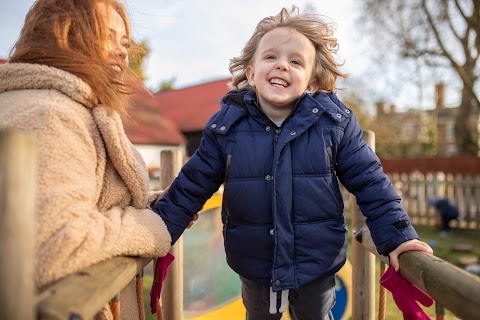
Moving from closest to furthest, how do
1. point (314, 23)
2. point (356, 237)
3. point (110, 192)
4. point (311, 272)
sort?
point (110, 192)
point (311, 272)
point (314, 23)
point (356, 237)

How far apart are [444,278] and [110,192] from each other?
3.27 ft

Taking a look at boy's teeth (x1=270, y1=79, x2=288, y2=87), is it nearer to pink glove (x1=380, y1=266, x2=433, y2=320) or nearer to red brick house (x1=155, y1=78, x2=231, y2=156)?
pink glove (x1=380, y1=266, x2=433, y2=320)

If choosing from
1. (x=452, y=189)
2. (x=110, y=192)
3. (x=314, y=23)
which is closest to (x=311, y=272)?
(x=110, y=192)

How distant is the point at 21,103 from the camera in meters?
1.21

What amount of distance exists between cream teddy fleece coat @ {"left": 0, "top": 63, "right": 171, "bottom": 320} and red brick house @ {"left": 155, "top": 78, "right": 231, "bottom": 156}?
1617cm

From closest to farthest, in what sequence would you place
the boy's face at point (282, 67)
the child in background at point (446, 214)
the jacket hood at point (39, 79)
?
the jacket hood at point (39, 79) < the boy's face at point (282, 67) < the child in background at point (446, 214)

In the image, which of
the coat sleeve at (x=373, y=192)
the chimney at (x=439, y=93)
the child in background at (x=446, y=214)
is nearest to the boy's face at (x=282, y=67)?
the coat sleeve at (x=373, y=192)

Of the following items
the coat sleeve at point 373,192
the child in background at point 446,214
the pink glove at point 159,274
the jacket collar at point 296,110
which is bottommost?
the child in background at point 446,214

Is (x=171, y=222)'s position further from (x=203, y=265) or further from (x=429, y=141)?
(x=429, y=141)

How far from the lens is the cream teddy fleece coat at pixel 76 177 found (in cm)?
106

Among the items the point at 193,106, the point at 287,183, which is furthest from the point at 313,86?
the point at 193,106

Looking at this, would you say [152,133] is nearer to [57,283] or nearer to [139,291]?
[139,291]

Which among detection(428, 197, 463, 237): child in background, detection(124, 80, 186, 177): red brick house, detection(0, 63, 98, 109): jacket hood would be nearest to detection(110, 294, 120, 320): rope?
detection(0, 63, 98, 109): jacket hood

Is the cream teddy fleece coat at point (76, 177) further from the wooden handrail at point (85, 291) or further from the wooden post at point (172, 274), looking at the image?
the wooden post at point (172, 274)
